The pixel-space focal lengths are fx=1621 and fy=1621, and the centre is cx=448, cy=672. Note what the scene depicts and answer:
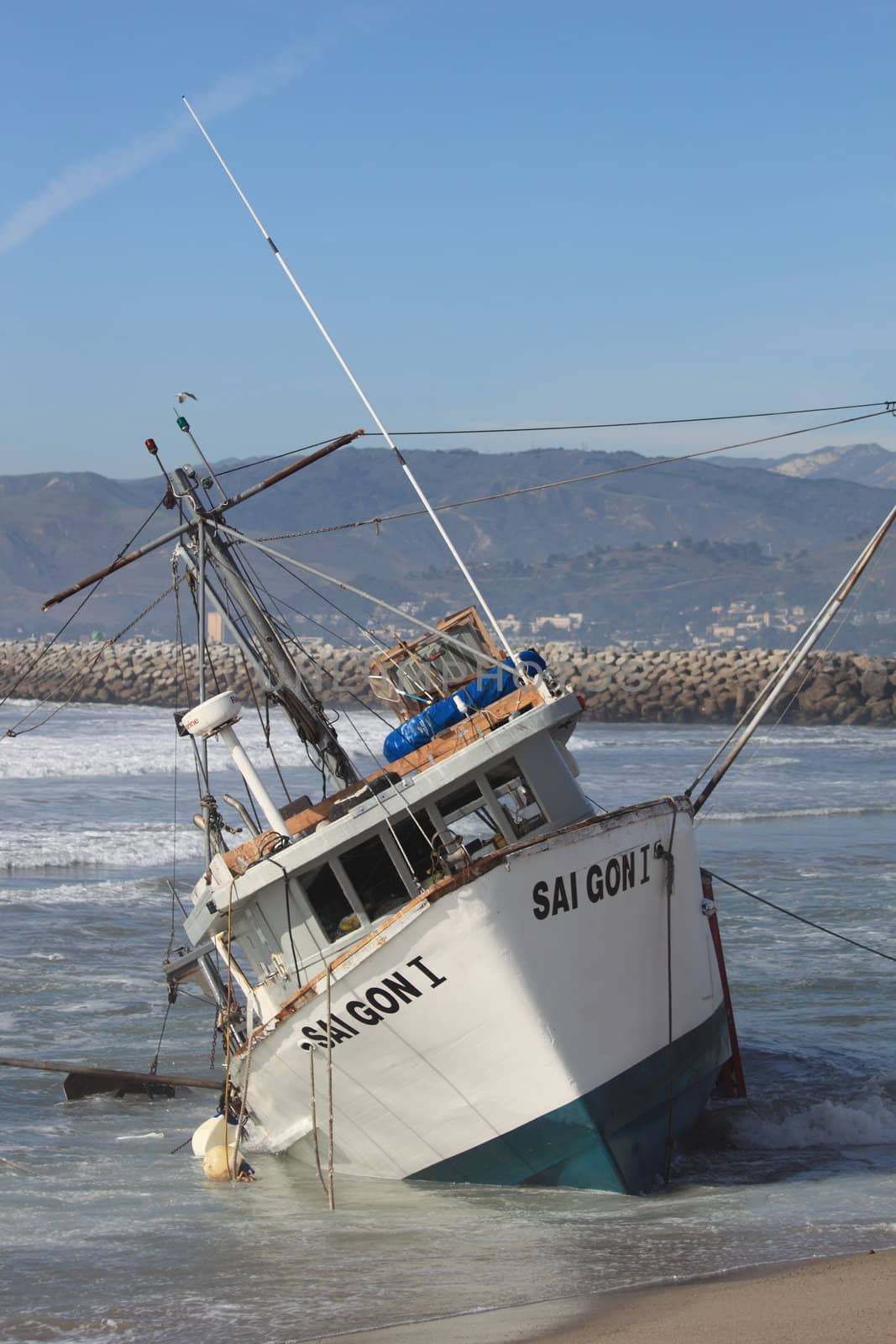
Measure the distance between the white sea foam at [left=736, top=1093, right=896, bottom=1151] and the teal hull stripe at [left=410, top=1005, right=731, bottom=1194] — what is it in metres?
1.56

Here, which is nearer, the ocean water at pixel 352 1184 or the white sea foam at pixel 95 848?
the ocean water at pixel 352 1184

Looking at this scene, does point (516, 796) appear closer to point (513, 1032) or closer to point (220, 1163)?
point (513, 1032)

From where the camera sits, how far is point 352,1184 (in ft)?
39.1

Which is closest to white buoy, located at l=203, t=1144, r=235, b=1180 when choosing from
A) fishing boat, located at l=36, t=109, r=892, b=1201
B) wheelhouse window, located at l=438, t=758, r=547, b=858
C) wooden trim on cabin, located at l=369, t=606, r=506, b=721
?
fishing boat, located at l=36, t=109, r=892, b=1201

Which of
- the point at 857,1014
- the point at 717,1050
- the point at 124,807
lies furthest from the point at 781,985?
the point at 124,807

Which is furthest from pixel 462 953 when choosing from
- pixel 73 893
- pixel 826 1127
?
pixel 73 893

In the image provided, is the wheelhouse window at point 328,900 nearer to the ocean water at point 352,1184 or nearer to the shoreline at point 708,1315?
the ocean water at point 352,1184

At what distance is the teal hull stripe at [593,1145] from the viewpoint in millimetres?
11352

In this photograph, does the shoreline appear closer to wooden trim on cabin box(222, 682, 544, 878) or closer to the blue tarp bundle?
wooden trim on cabin box(222, 682, 544, 878)

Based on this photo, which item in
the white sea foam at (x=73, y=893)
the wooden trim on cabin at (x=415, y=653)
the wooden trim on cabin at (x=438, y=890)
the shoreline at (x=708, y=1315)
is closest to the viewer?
the shoreline at (x=708, y=1315)

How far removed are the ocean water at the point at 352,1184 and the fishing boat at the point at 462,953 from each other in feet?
1.46

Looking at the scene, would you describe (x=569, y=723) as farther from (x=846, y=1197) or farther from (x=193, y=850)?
(x=193, y=850)

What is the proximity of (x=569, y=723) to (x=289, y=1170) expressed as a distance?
13.7ft

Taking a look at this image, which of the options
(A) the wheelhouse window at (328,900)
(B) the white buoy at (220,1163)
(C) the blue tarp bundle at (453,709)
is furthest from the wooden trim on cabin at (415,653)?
(B) the white buoy at (220,1163)
